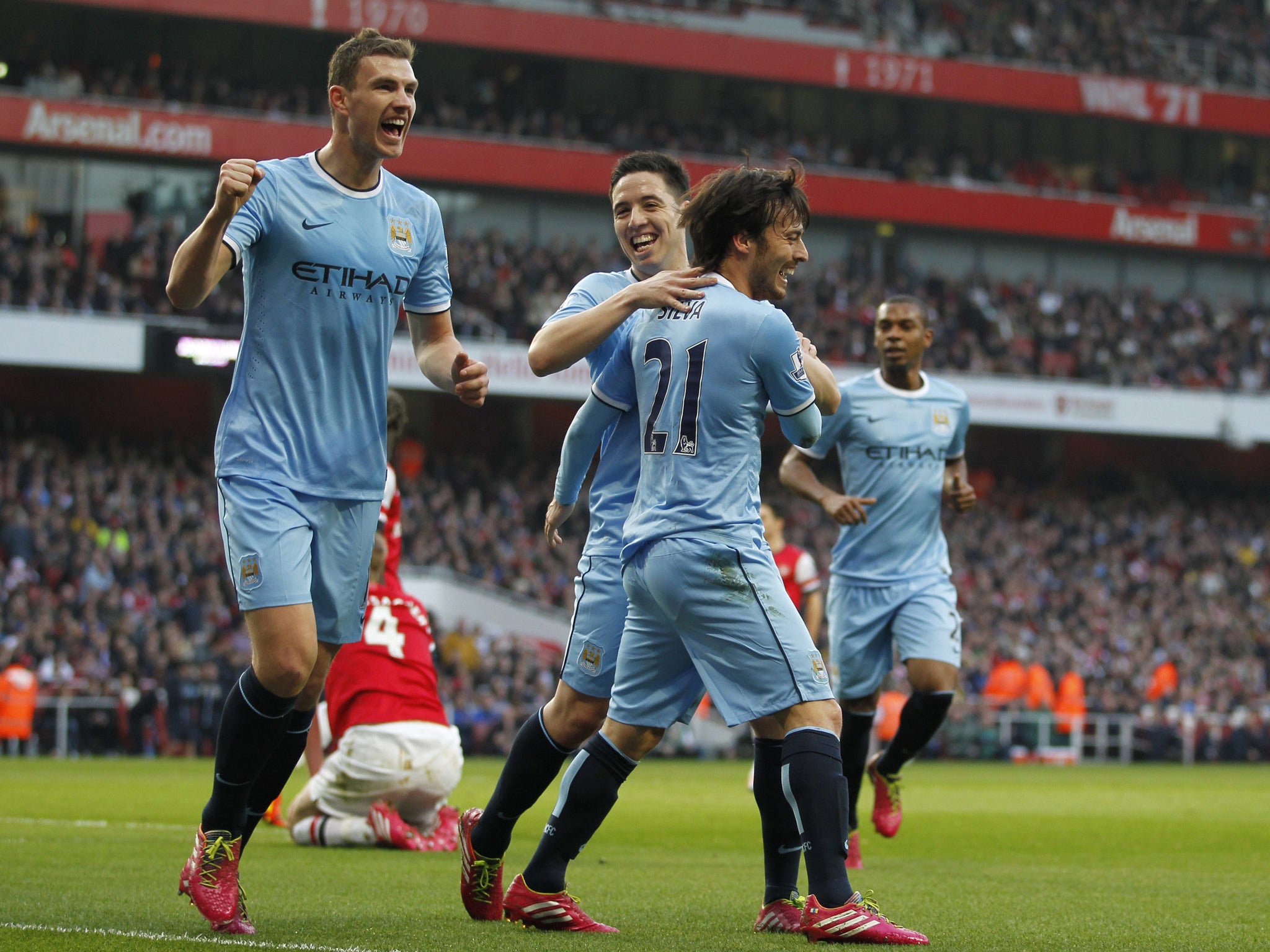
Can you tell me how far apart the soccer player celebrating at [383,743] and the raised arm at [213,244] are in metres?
3.49

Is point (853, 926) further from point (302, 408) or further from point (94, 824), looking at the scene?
point (94, 824)

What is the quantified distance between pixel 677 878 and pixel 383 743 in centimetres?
180

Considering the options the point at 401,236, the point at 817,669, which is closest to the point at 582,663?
the point at 817,669

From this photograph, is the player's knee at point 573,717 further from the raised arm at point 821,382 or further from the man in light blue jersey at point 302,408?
the raised arm at point 821,382

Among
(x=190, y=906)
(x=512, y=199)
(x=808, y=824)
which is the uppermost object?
(x=512, y=199)

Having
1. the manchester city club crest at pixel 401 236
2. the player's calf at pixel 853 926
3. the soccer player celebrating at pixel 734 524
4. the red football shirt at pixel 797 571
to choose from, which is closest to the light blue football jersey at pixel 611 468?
the soccer player celebrating at pixel 734 524

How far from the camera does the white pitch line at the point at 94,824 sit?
9.81 metres

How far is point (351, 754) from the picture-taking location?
827cm

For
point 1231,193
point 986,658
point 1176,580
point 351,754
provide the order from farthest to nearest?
point 1231,193
point 1176,580
point 986,658
point 351,754

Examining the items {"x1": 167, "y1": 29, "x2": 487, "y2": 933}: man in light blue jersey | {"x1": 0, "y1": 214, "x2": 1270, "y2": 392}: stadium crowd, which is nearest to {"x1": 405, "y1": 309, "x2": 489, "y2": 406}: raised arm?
{"x1": 167, "y1": 29, "x2": 487, "y2": 933}: man in light blue jersey

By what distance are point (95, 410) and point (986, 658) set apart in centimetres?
1745

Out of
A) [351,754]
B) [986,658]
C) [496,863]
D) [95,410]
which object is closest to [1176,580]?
[986,658]

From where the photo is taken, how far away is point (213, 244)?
15.9ft

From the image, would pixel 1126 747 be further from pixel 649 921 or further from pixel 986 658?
pixel 649 921
